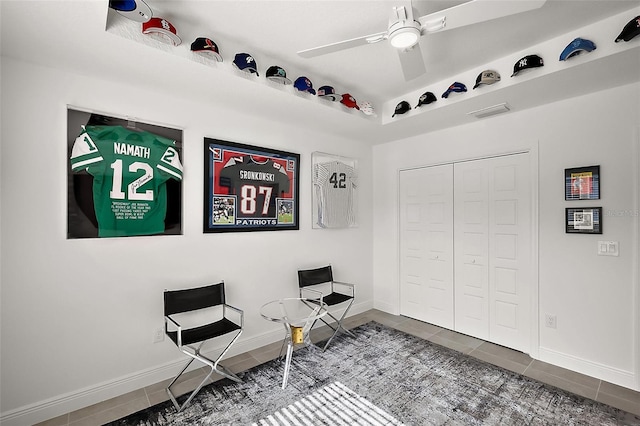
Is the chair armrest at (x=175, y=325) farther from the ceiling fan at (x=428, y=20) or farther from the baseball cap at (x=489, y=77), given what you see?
the baseball cap at (x=489, y=77)

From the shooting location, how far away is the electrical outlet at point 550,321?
114 inches

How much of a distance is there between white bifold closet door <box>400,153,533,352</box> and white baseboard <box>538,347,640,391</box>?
8.4 inches

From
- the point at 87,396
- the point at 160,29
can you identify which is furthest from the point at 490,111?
the point at 87,396

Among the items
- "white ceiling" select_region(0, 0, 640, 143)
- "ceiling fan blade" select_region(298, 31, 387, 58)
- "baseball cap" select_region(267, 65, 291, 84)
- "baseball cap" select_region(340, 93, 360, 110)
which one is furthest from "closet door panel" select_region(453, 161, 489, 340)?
"baseball cap" select_region(267, 65, 291, 84)

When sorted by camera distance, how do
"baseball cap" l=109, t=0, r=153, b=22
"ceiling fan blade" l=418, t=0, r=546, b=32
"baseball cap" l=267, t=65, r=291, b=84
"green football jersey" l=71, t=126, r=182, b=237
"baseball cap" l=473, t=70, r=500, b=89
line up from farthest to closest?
"baseball cap" l=473, t=70, r=500, b=89 → "baseball cap" l=267, t=65, r=291, b=84 → "green football jersey" l=71, t=126, r=182, b=237 → "baseball cap" l=109, t=0, r=153, b=22 → "ceiling fan blade" l=418, t=0, r=546, b=32

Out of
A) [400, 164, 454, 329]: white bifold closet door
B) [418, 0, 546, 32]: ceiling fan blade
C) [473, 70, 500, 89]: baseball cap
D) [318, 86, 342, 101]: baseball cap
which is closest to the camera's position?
[418, 0, 546, 32]: ceiling fan blade

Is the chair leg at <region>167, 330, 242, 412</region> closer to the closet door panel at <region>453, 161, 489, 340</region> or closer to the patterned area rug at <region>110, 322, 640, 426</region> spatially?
the patterned area rug at <region>110, 322, 640, 426</region>

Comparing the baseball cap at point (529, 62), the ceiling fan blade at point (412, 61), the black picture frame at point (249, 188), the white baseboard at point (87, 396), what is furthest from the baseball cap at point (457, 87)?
the white baseboard at point (87, 396)

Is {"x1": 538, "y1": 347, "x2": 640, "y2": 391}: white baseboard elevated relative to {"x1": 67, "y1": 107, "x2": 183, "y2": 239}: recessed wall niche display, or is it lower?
lower

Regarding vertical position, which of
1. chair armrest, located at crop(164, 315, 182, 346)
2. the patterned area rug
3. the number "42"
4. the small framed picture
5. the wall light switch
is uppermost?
the number "42"

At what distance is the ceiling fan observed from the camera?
1494 mm

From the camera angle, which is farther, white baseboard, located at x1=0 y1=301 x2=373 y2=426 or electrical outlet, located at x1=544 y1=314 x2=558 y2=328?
electrical outlet, located at x1=544 y1=314 x2=558 y2=328

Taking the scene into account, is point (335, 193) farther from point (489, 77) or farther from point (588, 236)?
point (588, 236)

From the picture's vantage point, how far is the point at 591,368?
2.68m
